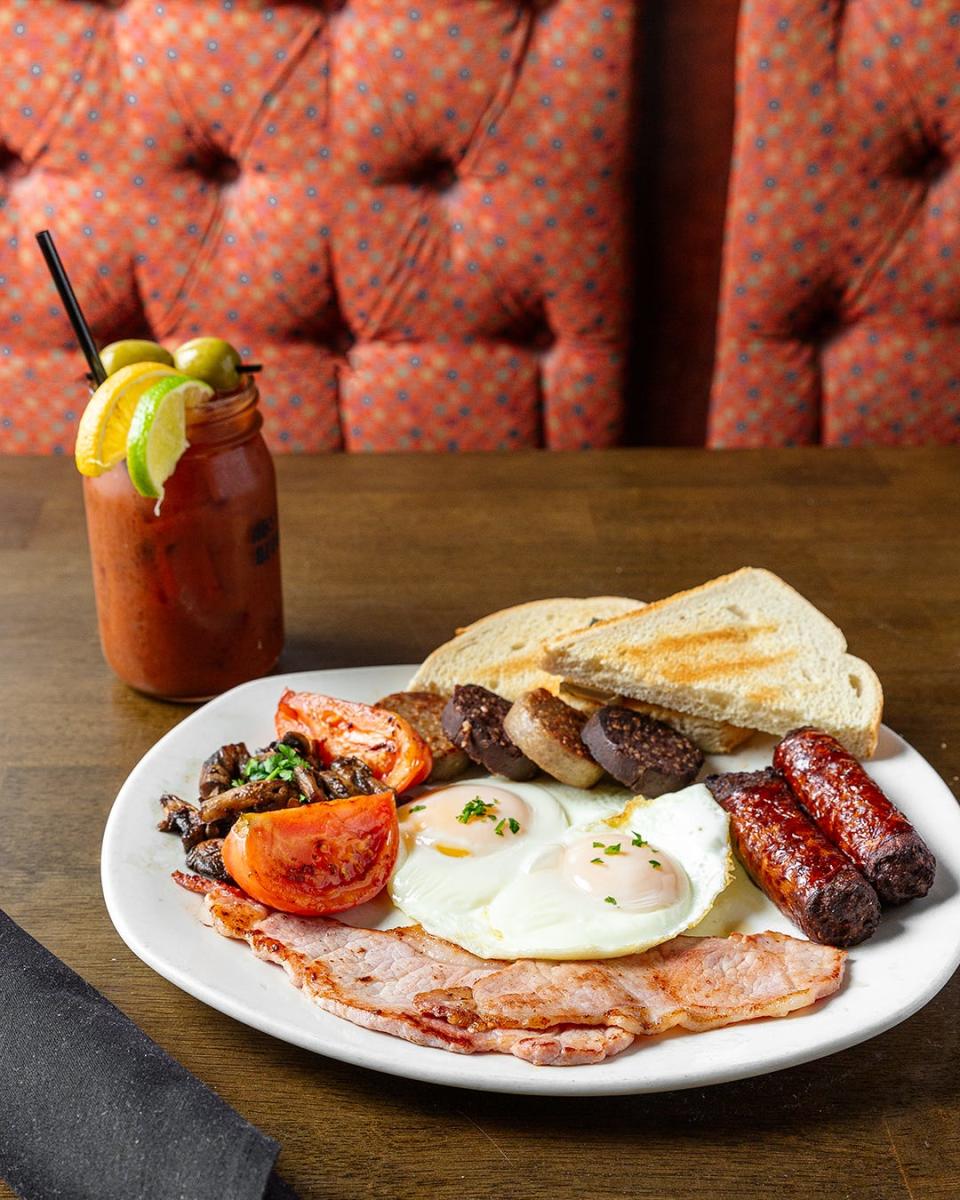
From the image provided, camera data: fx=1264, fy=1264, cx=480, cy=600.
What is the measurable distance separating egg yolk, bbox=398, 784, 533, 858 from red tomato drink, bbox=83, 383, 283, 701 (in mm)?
487

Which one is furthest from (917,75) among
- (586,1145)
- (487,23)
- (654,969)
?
(586,1145)

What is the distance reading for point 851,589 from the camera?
8.26ft

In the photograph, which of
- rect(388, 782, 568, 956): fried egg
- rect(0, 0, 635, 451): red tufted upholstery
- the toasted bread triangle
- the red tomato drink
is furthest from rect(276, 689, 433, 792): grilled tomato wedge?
rect(0, 0, 635, 451): red tufted upholstery

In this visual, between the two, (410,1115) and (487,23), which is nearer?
(410,1115)

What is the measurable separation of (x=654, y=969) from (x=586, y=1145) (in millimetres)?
226

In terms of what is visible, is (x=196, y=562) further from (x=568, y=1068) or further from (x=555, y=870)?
(x=568, y=1068)

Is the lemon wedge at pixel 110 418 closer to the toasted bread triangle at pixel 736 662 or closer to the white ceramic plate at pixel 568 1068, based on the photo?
the white ceramic plate at pixel 568 1068

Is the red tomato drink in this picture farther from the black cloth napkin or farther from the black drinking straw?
the black cloth napkin

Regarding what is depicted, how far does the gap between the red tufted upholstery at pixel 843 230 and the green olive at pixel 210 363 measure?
2.05 meters

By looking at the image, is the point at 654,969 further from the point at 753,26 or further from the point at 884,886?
the point at 753,26

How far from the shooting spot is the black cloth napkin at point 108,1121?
1187 millimetres

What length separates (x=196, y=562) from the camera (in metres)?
1.97

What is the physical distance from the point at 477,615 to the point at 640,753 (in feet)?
2.16

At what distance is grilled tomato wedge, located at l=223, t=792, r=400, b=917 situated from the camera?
1.53m
